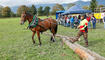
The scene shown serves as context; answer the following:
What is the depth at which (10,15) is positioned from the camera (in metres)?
74.6

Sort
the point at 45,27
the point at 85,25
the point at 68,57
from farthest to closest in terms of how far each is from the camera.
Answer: the point at 45,27
the point at 85,25
the point at 68,57

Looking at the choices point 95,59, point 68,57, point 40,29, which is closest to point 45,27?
point 40,29

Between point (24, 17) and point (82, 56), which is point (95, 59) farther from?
point (24, 17)

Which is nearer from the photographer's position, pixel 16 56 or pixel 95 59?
pixel 95 59

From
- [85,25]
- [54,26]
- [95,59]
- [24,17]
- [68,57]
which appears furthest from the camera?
[54,26]

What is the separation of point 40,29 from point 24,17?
1233 mm

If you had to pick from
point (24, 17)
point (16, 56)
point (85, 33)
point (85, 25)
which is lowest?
point (16, 56)

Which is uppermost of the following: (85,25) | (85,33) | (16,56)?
(85,25)

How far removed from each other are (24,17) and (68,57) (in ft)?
12.2

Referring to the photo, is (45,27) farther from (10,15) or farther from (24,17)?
(10,15)

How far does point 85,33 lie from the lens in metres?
6.84

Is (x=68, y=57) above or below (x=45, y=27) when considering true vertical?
below

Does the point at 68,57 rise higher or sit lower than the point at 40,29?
lower

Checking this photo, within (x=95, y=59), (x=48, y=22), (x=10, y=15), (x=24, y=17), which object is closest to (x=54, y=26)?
(x=48, y=22)
